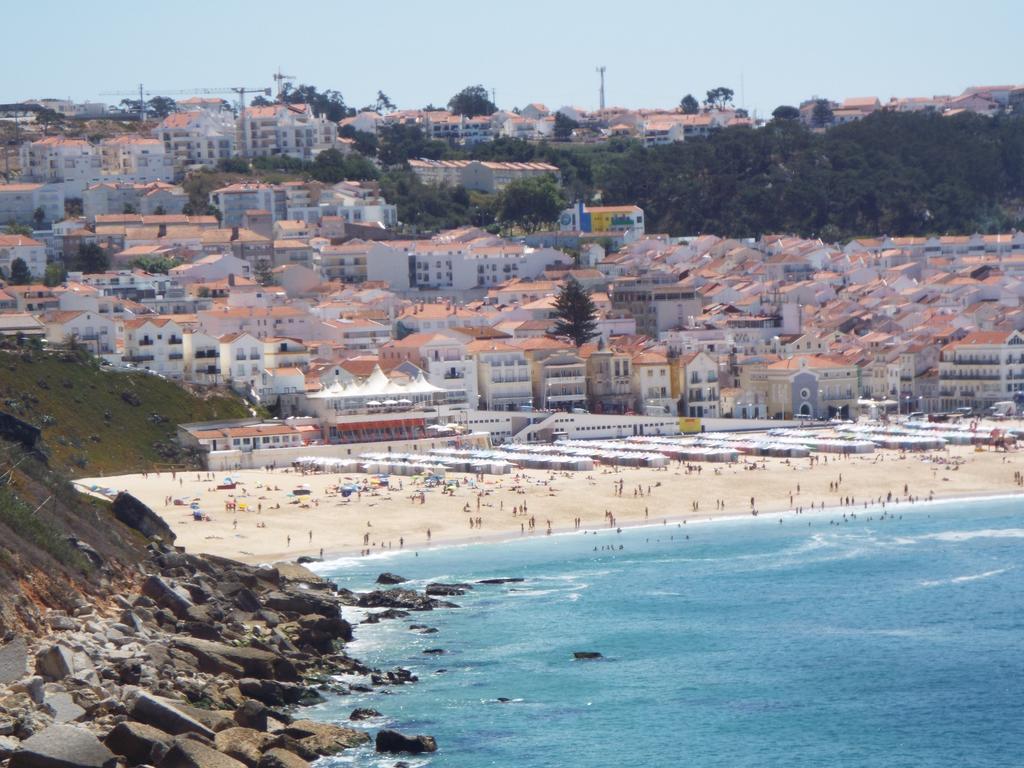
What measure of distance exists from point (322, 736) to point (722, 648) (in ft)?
35.0

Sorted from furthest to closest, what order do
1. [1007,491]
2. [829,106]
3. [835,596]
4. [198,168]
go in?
[829,106], [198,168], [1007,491], [835,596]

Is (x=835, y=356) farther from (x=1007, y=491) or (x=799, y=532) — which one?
(x=799, y=532)

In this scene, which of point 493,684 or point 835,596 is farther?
Result: point 835,596

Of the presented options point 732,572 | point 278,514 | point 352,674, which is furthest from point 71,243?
point 352,674

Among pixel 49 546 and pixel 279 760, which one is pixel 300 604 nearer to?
A: pixel 49 546

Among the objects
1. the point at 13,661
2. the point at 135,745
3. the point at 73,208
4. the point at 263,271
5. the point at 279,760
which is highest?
the point at 73,208

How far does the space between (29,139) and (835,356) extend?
56.7m

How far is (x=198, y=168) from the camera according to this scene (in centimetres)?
11506

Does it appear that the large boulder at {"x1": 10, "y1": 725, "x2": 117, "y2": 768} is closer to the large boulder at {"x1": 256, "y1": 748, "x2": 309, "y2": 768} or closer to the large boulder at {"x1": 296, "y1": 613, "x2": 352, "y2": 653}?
the large boulder at {"x1": 256, "y1": 748, "x2": 309, "y2": 768}

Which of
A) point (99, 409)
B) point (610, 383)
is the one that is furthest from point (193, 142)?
point (99, 409)

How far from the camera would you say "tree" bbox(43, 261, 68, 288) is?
85625 millimetres

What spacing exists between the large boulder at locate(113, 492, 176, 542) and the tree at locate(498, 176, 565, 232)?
63.9 m

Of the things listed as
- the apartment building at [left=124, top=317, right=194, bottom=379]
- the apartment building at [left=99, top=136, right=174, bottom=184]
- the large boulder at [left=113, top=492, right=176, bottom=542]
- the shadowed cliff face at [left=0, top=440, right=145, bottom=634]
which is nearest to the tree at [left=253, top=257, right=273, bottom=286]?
the apartment building at [left=99, top=136, right=174, bottom=184]

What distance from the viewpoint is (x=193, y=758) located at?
91.8 ft
